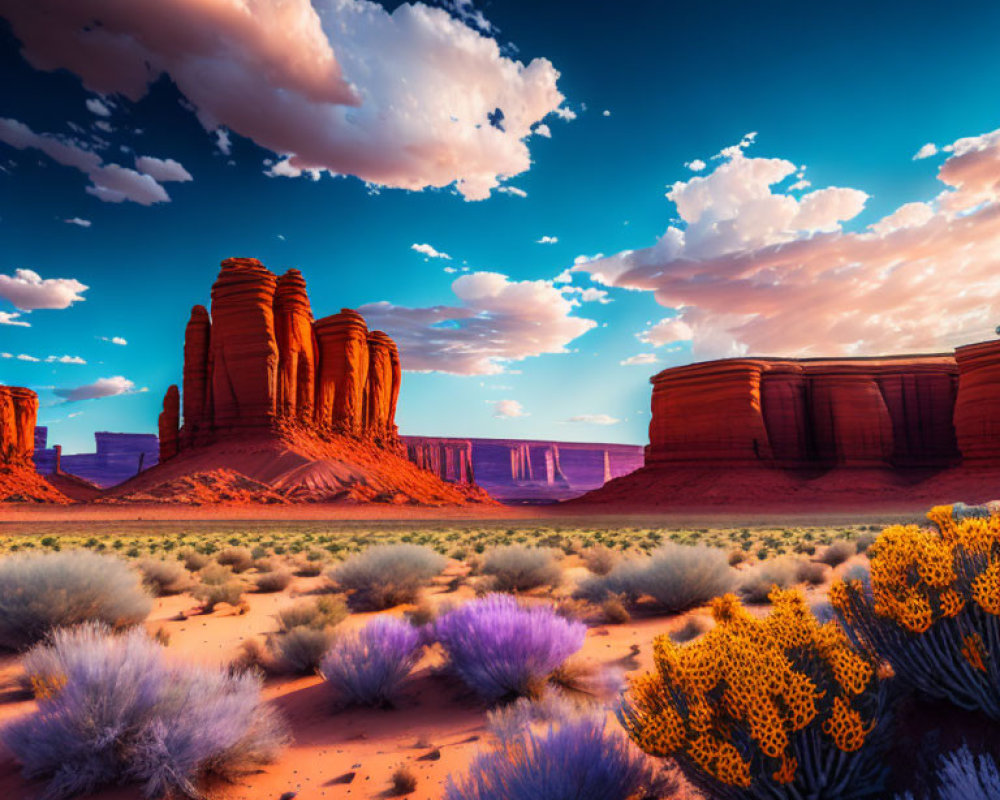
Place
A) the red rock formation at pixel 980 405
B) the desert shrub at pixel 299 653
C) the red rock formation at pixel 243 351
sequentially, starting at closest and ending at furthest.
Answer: the desert shrub at pixel 299 653, the red rock formation at pixel 980 405, the red rock formation at pixel 243 351

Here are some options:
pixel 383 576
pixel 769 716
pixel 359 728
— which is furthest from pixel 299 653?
pixel 769 716

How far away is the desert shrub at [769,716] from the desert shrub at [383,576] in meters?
6.50

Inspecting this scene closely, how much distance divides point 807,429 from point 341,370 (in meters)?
48.5

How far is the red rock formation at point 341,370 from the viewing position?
60062 millimetres

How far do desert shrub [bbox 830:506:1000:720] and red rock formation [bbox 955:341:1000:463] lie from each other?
5578cm

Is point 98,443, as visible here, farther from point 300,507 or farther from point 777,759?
point 777,759

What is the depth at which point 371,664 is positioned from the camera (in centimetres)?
482

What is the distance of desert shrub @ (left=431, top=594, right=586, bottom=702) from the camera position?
4.62 m

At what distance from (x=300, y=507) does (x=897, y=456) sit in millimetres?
54069

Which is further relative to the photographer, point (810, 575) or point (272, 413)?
point (272, 413)

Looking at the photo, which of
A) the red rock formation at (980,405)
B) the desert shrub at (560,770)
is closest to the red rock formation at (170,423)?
the desert shrub at (560,770)

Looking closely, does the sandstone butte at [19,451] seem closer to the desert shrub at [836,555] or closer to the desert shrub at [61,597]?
the desert shrub at [61,597]

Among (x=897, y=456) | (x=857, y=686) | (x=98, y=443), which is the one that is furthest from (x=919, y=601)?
(x=98, y=443)

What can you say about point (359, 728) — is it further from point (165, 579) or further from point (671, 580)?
point (165, 579)
